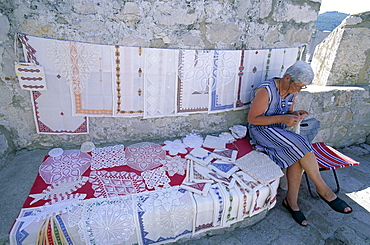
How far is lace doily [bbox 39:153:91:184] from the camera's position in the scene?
6.77 ft

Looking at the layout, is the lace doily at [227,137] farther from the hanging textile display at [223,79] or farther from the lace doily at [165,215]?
the lace doily at [165,215]

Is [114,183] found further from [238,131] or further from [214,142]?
[238,131]

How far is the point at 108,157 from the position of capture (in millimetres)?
2381

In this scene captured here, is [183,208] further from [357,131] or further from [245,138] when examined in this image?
[357,131]

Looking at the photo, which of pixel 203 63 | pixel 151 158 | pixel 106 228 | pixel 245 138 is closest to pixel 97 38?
pixel 203 63

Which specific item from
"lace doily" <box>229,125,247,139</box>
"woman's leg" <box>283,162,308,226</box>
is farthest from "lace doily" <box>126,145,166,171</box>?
"woman's leg" <box>283,162,308,226</box>

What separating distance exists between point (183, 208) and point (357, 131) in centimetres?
346

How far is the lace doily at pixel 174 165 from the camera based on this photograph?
7.23ft

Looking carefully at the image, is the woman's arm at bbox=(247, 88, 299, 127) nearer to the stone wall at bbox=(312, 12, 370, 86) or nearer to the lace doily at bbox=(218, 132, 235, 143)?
the lace doily at bbox=(218, 132, 235, 143)

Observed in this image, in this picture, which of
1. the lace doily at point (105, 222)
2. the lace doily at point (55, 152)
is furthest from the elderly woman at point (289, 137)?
the lace doily at point (55, 152)

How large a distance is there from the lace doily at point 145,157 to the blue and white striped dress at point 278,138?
3.63ft

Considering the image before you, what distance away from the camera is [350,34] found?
329cm

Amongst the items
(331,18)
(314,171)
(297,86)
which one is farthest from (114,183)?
(331,18)

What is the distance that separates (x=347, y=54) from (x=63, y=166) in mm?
3986
